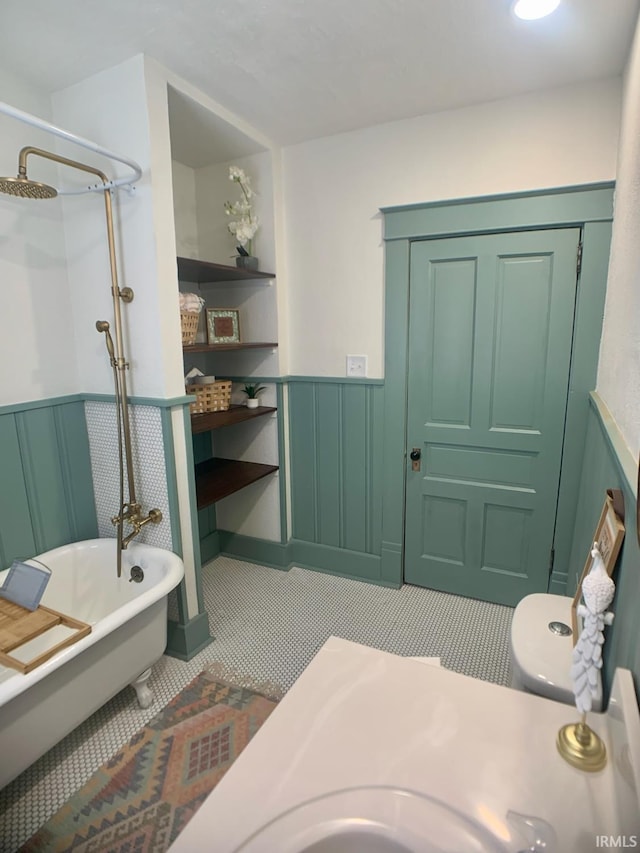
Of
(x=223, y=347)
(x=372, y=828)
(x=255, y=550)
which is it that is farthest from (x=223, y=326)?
(x=372, y=828)

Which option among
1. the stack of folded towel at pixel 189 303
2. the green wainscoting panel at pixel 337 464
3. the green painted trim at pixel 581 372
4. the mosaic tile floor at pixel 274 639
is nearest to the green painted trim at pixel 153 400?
the stack of folded towel at pixel 189 303

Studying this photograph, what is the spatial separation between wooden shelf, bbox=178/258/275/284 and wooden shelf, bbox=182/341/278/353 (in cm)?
37

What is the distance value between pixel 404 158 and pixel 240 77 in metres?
0.86

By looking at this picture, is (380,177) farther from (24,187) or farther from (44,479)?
(44,479)

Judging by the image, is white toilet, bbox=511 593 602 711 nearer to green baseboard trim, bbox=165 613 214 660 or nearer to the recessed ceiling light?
green baseboard trim, bbox=165 613 214 660

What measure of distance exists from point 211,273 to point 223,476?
3.71 feet

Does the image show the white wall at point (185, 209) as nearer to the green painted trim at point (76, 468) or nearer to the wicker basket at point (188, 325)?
the wicker basket at point (188, 325)

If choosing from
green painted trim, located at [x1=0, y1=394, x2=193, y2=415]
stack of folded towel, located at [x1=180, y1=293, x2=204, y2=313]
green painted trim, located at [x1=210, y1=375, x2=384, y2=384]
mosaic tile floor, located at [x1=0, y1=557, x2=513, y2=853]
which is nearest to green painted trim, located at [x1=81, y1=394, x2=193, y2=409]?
green painted trim, located at [x1=0, y1=394, x2=193, y2=415]

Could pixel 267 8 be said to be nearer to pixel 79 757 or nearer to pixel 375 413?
pixel 375 413

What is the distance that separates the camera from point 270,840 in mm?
668

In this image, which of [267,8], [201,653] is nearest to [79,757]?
[201,653]

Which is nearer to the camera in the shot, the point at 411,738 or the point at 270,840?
the point at 270,840

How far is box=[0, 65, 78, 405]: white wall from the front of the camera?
181cm

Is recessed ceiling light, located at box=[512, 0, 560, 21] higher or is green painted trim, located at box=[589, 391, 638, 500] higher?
recessed ceiling light, located at box=[512, 0, 560, 21]
